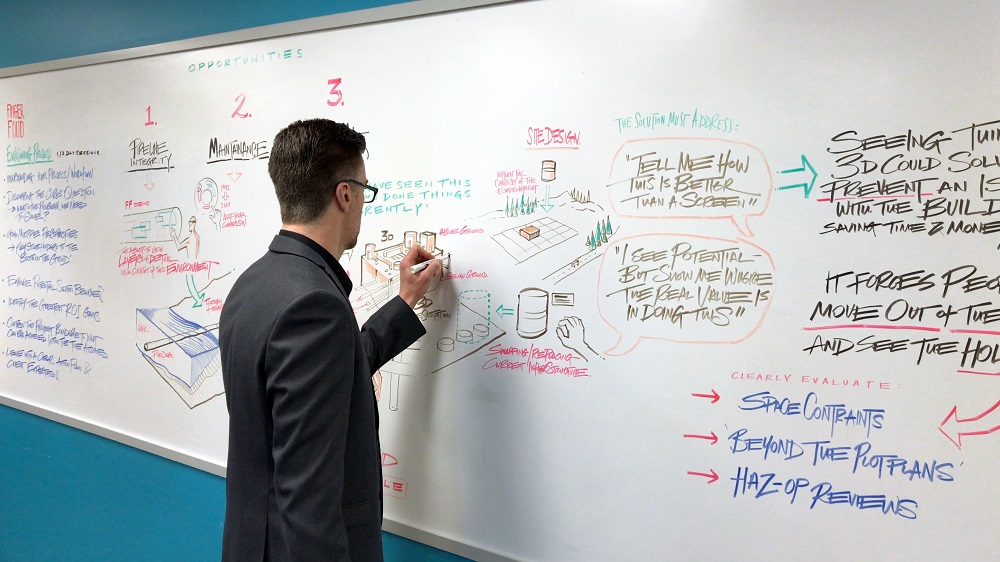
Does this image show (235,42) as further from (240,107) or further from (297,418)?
(297,418)

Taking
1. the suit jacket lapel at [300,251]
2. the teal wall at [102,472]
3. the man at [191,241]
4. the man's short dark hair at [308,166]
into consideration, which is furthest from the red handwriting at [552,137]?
the man at [191,241]

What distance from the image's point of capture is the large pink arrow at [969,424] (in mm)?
943

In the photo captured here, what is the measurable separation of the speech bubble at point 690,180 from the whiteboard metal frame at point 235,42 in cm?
49

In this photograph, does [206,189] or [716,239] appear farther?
[206,189]

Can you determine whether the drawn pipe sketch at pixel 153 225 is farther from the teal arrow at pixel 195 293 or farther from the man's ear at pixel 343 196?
the man's ear at pixel 343 196

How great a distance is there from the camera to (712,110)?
3.71 feet

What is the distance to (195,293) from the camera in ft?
6.11

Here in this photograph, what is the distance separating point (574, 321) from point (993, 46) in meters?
0.85

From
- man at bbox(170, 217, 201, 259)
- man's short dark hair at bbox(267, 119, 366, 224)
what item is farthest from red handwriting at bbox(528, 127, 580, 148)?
man at bbox(170, 217, 201, 259)

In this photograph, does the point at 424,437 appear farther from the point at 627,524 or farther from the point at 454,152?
the point at 454,152

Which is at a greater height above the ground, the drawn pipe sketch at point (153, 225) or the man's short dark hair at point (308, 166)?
the man's short dark hair at point (308, 166)

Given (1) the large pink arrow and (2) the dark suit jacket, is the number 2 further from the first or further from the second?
(1) the large pink arrow

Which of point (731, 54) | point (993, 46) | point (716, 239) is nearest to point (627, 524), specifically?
point (716, 239)

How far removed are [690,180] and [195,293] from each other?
155 cm
